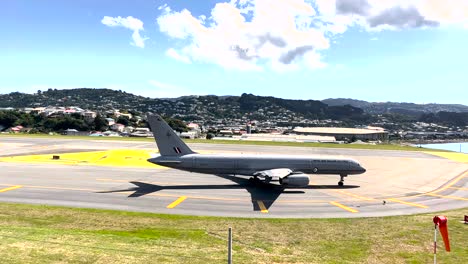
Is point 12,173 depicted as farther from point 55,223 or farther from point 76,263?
point 76,263

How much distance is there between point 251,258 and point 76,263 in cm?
709

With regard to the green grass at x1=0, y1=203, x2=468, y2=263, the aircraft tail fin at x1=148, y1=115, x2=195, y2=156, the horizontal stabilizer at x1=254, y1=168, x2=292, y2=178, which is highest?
the aircraft tail fin at x1=148, y1=115, x2=195, y2=156

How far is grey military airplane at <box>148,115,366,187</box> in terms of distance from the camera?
121ft

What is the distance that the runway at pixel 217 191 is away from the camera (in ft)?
97.1

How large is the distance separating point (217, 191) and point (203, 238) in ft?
55.1

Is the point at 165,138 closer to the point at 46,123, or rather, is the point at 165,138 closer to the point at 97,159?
the point at 97,159

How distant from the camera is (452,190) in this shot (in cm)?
4022

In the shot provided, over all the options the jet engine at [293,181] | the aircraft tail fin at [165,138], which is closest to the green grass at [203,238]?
the jet engine at [293,181]

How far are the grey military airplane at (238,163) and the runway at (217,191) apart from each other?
156 cm

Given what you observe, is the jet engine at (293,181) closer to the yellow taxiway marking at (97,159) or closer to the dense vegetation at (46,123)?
the yellow taxiway marking at (97,159)

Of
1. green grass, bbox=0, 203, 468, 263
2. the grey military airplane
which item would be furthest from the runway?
green grass, bbox=0, 203, 468, 263

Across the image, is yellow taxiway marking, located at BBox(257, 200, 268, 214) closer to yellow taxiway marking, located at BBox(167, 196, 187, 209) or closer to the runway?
the runway

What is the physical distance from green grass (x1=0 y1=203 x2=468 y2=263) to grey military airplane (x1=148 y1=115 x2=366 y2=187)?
11.3 meters

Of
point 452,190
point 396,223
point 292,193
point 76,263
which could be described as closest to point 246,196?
point 292,193
